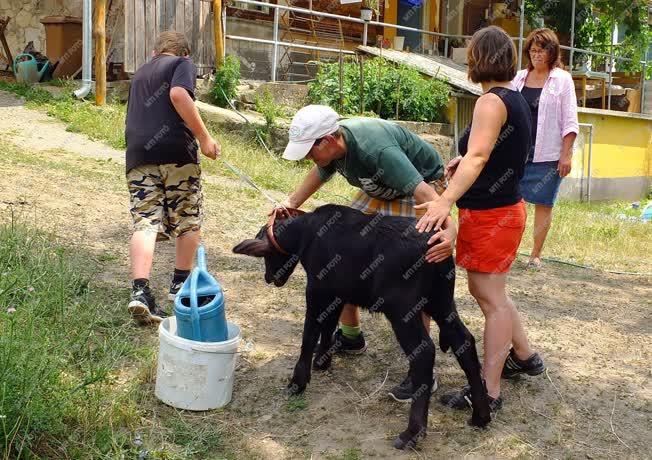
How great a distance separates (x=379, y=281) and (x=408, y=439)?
0.73 meters

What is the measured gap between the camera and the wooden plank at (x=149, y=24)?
1119 centimetres

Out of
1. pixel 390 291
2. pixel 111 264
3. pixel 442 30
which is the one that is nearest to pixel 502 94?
pixel 390 291

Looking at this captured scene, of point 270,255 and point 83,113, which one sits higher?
point 83,113

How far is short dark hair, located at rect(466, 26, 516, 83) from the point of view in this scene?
3.23 meters

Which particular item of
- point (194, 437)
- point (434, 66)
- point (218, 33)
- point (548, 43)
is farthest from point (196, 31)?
point (194, 437)

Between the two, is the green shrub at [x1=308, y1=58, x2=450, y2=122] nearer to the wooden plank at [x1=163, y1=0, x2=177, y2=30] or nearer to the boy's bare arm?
the wooden plank at [x1=163, y1=0, x2=177, y2=30]

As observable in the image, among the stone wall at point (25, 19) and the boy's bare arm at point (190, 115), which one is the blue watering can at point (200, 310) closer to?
the boy's bare arm at point (190, 115)

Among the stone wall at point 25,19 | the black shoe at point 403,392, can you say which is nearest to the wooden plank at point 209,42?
the stone wall at point 25,19

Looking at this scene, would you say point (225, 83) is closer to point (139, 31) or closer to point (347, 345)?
point (139, 31)

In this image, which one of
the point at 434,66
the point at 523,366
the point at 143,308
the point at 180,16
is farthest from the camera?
the point at 434,66

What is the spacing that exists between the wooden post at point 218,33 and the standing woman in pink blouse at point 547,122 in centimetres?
707

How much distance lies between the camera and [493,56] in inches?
127

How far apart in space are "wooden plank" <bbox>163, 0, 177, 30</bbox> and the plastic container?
183 cm

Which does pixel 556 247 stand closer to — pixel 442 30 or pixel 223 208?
pixel 223 208
